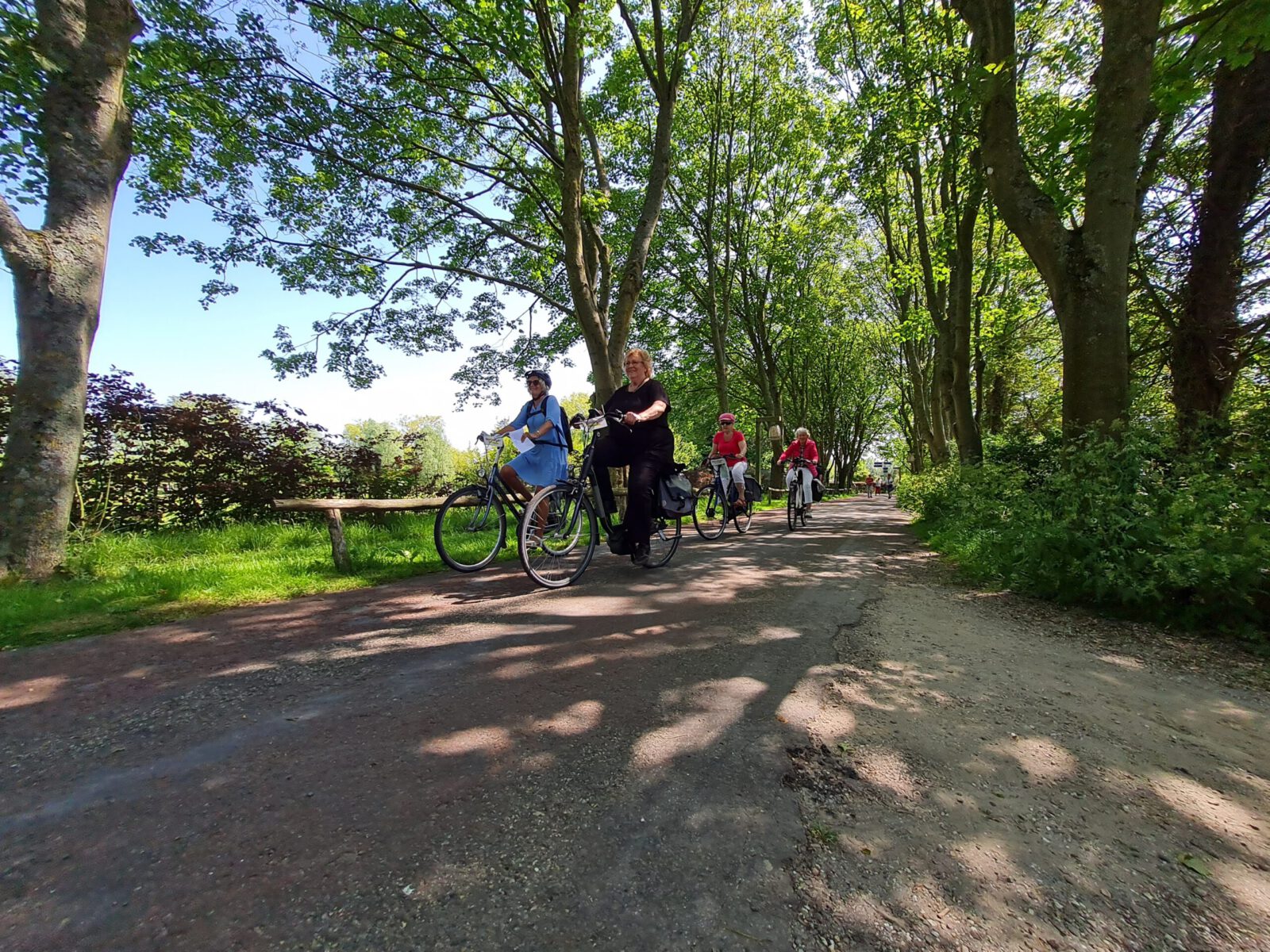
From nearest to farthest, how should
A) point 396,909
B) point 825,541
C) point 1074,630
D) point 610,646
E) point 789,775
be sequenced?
point 396,909
point 789,775
point 610,646
point 1074,630
point 825,541

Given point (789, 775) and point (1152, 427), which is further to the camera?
point (1152, 427)

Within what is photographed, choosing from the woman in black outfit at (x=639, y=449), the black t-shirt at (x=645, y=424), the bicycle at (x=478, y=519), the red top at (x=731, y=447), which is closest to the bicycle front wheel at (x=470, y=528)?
the bicycle at (x=478, y=519)

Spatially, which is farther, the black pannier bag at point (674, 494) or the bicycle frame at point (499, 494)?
the bicycle frame at point (499, 494)

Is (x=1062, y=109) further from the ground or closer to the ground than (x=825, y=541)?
further from the ground

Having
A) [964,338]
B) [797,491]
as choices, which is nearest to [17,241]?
[797,491]

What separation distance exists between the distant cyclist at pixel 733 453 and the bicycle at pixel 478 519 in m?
4.36

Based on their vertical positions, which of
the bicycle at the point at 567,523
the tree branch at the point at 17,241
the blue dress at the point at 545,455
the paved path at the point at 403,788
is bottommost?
the paved path at the point at 403,788

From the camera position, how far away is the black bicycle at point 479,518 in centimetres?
584

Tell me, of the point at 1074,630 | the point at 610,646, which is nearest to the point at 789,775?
the point at 610,646

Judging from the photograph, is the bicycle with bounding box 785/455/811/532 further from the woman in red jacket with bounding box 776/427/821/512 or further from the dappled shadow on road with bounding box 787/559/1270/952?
the dappled shadow on road with bounding box 787/559/1270/952

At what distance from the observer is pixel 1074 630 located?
3.70m

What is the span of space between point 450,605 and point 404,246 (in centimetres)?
1119

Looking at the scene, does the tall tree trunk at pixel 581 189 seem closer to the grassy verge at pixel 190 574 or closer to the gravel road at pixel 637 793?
the grassy verge at pixel 190 574

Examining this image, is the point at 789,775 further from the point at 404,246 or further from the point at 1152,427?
the point at 404,246
